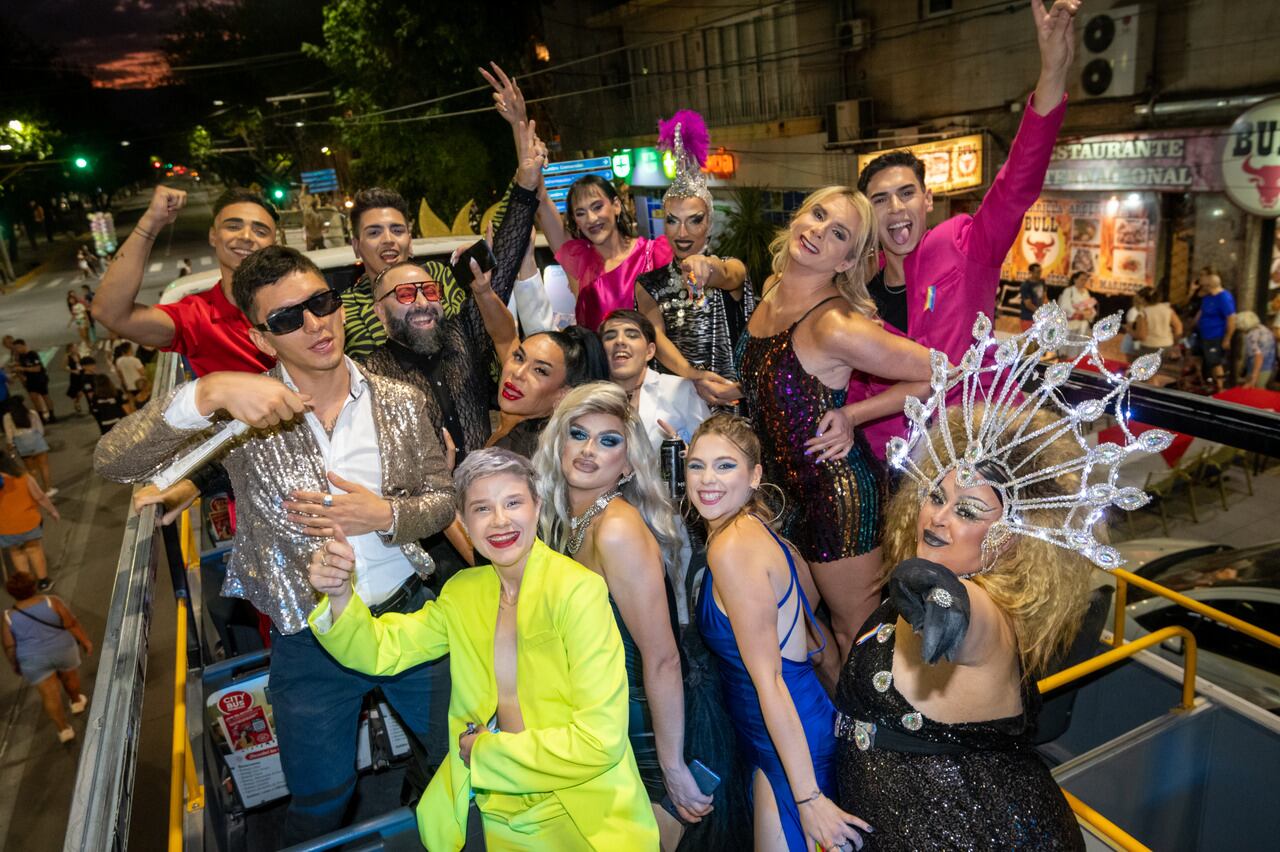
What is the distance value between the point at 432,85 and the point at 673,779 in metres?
22.7

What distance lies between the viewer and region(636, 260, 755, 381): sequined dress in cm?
401

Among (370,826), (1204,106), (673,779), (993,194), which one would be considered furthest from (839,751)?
(1204,106)

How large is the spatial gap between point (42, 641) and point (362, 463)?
499 centimetres

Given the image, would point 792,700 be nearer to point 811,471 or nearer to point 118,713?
point 811,471

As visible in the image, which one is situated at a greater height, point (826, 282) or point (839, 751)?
point (826, 282)

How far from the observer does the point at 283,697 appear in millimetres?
2467

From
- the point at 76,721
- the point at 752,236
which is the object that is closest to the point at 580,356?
the point at 76,721

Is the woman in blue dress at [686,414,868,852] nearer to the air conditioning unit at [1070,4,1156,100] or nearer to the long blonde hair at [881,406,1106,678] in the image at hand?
the long blonde hair at [881,406,1106,678]

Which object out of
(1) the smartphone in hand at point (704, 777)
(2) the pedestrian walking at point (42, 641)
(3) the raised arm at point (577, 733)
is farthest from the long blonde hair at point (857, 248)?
(2) the pedestrian walking at point (42, 641)

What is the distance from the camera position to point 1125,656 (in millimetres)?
3225

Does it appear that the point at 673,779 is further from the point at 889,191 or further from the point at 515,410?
the point at 889,191

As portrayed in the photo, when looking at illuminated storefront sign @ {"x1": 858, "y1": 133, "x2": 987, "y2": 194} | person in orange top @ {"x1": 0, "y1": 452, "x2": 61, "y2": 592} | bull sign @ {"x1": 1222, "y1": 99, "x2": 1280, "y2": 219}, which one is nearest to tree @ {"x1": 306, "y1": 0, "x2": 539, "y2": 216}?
illuminated storefront sign @ {"x1": 858, "y1": 133, "x2": 987, "y2": 194}

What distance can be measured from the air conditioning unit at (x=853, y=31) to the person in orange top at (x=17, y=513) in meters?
13.8

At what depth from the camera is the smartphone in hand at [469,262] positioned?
3898 millimetres
